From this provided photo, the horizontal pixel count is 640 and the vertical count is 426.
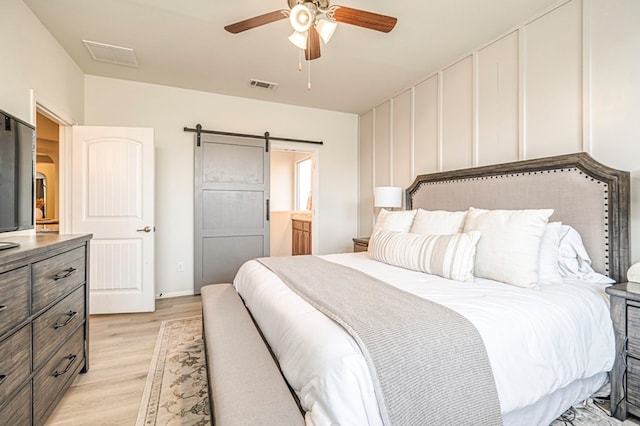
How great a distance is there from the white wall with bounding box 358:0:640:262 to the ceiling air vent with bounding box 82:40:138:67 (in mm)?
3116

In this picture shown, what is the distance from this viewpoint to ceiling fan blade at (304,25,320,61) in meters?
2.08

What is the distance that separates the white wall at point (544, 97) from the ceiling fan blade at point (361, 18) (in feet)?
4.41

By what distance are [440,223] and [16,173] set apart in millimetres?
2788

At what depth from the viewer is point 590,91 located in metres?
2.10

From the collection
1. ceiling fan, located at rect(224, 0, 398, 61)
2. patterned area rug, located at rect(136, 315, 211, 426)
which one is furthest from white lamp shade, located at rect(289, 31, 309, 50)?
patterned area rug, located at rect(136, 315, 211, 426)

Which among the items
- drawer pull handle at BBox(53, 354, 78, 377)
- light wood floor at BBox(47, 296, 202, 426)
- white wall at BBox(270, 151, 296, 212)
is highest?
white wall at BBox(270, 151, 296, 212)

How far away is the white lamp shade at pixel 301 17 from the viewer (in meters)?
1.79

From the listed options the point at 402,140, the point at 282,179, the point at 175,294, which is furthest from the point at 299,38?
the point at 282,179

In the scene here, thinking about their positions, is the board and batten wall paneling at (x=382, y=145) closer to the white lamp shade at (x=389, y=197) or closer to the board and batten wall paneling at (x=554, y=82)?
the white lamp shade at (x=389, y=197)

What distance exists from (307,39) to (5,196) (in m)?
2.00

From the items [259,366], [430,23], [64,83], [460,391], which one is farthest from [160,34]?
[460,391]

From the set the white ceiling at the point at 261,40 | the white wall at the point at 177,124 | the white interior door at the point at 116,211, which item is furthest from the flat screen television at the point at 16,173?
the white wall at the point at 177,124

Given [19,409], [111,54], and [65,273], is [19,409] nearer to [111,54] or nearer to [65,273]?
[65,273]

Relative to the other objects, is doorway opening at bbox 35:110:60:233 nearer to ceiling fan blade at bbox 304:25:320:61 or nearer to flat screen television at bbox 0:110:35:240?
flat screen television at bbox 0:110:35:240
